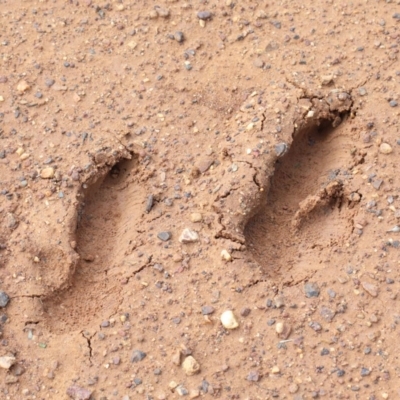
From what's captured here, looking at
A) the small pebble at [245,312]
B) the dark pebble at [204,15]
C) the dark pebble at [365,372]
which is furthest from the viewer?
the dark pebble at [204,15]

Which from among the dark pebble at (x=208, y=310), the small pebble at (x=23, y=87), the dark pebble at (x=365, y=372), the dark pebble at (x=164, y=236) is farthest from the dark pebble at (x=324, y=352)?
the small pebble at (x=23, y=87)

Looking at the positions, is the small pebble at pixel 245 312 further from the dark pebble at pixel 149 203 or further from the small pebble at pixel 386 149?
the small pebble at pixel 386 149

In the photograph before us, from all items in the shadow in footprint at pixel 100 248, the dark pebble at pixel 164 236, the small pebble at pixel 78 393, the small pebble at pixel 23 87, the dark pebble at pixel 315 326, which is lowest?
the dark pebble at pixel 315 326

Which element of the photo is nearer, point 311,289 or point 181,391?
point 181,391

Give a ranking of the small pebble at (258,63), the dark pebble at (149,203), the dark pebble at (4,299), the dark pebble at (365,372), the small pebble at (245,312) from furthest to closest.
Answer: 1. the small pebble at (258,63)
2. the dark pebble at (149,203)
3. the dark pebble at (4,299)
4. the small pebble at (245,312)
5. the dark pebble at (365,372)

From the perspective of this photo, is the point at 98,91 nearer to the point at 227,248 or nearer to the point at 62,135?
the point at 62,135

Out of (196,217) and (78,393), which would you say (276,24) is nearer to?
(196,217)

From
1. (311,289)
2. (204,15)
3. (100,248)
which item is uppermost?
(204,15)

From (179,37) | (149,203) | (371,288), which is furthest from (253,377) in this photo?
(179,37)
